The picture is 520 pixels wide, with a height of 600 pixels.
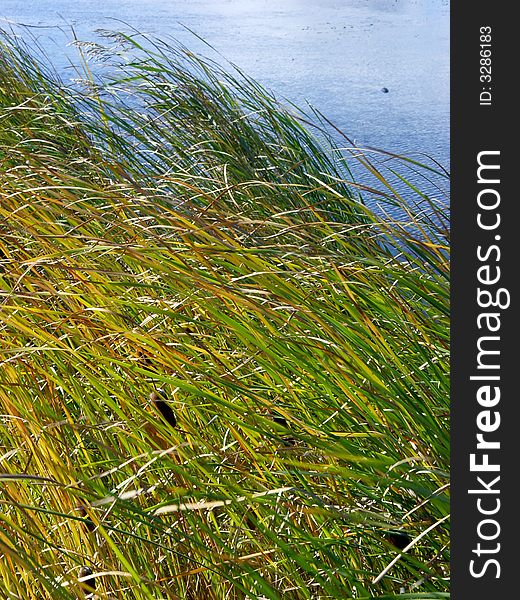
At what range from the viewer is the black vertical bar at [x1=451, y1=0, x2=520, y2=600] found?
3.54ft

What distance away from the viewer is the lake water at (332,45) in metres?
6.21

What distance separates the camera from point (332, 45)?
9133 millimetres

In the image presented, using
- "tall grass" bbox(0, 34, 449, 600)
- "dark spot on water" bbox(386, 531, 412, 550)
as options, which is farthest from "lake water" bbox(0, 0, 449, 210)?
"dark spot on water" bbox(386, 531, 412, 550)

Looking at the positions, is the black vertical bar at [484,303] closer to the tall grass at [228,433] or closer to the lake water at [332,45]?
the tall grass at [228,433]

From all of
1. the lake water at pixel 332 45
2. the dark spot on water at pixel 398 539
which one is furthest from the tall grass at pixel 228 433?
the lake water at pixel 332 45

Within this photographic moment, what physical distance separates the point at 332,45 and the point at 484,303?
8.41 m

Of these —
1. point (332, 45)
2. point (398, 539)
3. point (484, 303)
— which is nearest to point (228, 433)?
point (398, 539)

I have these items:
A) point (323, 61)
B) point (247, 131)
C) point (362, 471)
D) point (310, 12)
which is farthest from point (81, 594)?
point (310, 12)

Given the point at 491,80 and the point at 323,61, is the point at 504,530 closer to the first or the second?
the point at 491,80

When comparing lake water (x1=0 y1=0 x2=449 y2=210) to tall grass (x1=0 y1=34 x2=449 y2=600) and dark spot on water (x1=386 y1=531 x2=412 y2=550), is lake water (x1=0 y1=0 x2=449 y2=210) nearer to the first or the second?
tall grass (x1=0 y1=34 x2=449 y2=600)

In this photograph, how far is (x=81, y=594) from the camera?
1.06 m

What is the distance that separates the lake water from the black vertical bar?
3.11m

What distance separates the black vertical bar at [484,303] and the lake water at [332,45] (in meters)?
3.11

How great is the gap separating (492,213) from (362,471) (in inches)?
16.4
